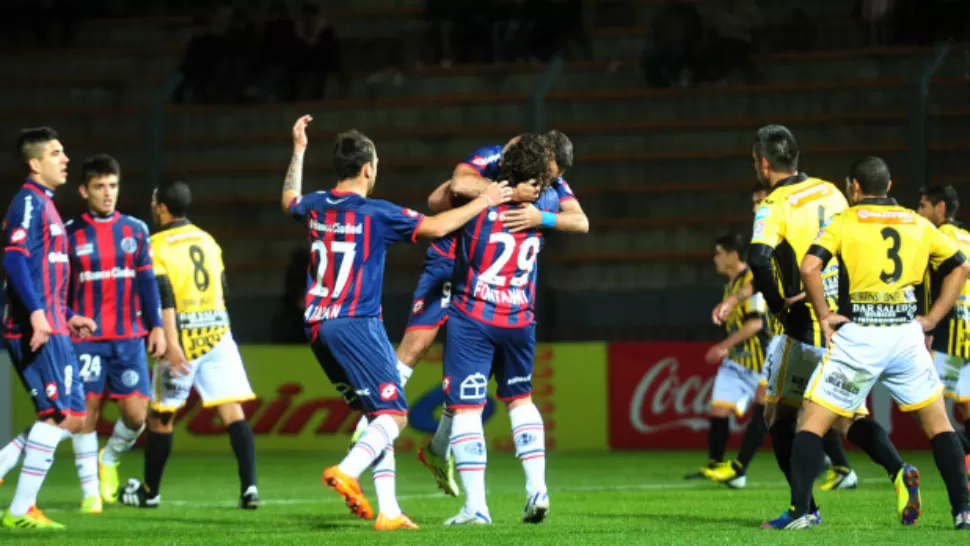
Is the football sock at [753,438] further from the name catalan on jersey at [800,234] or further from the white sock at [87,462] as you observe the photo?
the white sock at [87,462]

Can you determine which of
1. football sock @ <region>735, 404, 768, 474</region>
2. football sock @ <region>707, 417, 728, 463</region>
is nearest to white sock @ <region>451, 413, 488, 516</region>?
football sock @ <region>735, 404, 768, 474</region>

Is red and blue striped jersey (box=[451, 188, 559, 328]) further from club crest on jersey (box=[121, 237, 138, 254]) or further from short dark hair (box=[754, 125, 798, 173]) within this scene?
club crest on jersey (box=[121, 237, 138, 254])

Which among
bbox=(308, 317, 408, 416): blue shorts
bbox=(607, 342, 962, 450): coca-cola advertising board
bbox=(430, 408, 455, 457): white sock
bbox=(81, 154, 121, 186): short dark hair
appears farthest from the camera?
bbox=(607, 342, 962, 450): coca-cola advertising board

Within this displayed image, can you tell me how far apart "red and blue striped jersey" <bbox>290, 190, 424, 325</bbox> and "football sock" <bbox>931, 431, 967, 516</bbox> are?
9.09 ft

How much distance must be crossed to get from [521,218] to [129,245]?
294 cm

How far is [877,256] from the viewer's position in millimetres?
7520

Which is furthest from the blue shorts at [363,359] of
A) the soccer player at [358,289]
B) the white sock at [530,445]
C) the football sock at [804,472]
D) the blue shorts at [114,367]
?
the blue shorts at [114,367]

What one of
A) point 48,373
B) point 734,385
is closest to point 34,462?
point 48,373

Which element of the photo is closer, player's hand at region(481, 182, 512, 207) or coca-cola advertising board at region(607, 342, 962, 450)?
player's hand at region(481, 182, 512, 207)

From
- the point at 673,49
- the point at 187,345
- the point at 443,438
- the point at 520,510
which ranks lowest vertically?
the point at 520,510

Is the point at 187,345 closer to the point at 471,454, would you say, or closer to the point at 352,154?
the point at 352,154

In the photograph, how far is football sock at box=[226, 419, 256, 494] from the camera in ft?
32.1

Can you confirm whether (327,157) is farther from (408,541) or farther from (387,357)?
(408,541)

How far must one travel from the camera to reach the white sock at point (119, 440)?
10.3 m
